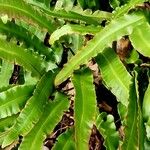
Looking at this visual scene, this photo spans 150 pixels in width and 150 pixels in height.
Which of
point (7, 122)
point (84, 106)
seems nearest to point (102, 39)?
point (84, 106)

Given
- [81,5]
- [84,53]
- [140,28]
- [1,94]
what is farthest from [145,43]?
[1,94]

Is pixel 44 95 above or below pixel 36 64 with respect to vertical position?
below

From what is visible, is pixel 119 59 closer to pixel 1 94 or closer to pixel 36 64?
pixel 36 64

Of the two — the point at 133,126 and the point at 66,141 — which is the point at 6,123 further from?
the point at 133,126

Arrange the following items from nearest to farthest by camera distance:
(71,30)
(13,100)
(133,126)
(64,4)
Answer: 1. (133,126)
2. (71,30)
3. (13,100)
4. (64,4)

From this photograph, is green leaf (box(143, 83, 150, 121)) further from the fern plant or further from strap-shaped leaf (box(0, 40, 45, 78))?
strap-shaped leaf (box(0, 40, 45, 78))

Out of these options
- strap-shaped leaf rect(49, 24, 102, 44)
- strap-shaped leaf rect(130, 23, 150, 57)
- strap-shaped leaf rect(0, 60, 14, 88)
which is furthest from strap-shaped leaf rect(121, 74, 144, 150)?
strap-shaped leaf rect(0, 60, 14, 88)
